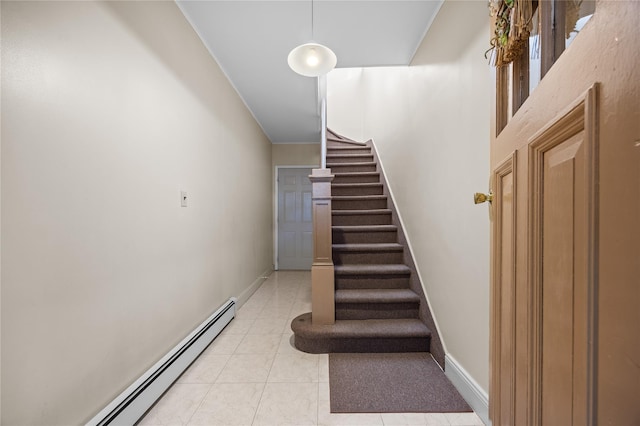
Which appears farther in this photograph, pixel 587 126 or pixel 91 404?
pixel 91 404

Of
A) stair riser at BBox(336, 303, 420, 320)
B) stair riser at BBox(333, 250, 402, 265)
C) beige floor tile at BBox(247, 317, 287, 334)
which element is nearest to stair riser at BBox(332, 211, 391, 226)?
stair riser at BBox(333, 250, 402, 265)

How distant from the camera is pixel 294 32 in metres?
1.97

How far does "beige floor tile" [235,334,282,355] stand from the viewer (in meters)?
1.95

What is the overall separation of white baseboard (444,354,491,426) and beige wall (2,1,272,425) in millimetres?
1728

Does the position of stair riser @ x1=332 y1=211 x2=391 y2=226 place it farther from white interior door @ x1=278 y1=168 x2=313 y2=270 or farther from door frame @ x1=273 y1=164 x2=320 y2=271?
door frame @ x1=273 y1=164 x2=320 y2=271

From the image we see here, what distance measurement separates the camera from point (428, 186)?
199cm

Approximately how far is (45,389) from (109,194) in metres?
0.74

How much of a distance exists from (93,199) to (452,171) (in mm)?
1842

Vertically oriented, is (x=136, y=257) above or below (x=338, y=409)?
above

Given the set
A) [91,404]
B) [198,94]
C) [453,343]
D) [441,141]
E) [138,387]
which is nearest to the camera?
[91,404]

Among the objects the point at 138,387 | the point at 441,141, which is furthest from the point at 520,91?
the point at 138,387

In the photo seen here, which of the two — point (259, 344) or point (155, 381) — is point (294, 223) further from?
point (155, 381)

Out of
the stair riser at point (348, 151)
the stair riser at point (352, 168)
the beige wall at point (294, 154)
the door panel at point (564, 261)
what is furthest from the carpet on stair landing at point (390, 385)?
the beige wall at point (294, 154)

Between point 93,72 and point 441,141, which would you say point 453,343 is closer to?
point 441,141
